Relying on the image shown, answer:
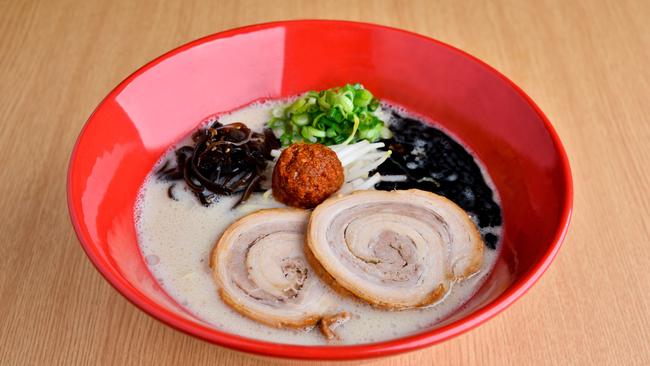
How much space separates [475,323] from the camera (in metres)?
1.37

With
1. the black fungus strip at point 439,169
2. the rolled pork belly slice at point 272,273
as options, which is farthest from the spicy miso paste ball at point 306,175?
the black fungus strip at point 439,169

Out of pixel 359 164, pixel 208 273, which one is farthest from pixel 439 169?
pixel 208 273

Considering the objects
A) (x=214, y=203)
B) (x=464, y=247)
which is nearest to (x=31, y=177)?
(x=214, y=203)

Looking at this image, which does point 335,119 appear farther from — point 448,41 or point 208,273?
point 448,41

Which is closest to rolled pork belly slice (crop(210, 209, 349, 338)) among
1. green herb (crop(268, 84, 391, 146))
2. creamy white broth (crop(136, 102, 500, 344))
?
creamy white broth (crop(136, 102, 500, 344))

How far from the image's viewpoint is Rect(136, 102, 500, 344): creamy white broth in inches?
62.7

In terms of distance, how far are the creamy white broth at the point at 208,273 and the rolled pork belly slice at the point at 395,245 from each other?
0.14 feet

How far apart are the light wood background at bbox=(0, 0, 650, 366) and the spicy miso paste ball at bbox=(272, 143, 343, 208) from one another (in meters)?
0.49

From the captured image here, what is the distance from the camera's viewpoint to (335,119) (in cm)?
215

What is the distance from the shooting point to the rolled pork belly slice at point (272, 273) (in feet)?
5.28

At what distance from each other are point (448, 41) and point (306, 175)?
123 cm

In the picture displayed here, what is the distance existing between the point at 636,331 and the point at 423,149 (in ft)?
2.76

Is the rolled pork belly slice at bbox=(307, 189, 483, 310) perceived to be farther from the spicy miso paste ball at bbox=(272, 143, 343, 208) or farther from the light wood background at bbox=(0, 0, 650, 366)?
the light wood background at bbox=(0, 0, 650, 366)

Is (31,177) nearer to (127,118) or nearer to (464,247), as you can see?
(127,118)
